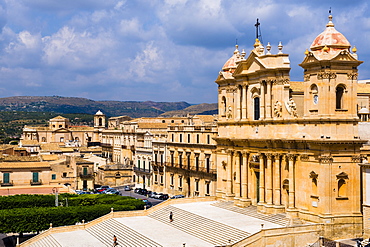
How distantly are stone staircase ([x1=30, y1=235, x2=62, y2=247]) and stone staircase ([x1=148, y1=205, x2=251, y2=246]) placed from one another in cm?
869

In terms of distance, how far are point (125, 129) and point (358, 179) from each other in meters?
62.2

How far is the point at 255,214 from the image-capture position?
42875mm

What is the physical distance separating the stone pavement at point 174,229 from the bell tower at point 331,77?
354 inches

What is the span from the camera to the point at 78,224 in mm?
47125

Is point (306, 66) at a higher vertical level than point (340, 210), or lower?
higher

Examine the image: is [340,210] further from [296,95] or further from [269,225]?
[296,95]

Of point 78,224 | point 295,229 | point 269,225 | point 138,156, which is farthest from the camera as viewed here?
point 138,156

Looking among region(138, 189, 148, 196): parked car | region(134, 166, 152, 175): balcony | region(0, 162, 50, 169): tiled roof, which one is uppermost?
region(0, 162, 50, 169): tiled roof

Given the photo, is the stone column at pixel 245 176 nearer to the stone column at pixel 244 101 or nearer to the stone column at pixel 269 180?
the stone column at pixel 244 101

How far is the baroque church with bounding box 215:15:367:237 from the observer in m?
37.3

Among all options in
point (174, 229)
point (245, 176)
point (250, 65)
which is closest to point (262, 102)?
point (250, 65)

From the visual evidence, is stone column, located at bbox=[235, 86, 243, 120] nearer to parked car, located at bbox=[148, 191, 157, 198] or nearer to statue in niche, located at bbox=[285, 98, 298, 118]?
statue in niche, located at bbox=[285, 98, 298, 118]

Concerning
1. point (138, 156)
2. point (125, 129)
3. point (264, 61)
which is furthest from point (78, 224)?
point (125, 129)

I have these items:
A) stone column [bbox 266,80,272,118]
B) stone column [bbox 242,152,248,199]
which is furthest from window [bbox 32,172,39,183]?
stone column [bbox 266,80,272,118]
